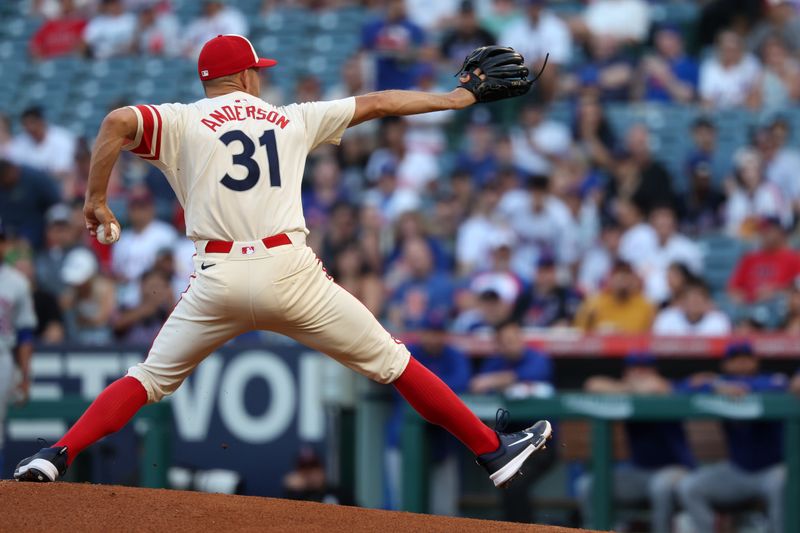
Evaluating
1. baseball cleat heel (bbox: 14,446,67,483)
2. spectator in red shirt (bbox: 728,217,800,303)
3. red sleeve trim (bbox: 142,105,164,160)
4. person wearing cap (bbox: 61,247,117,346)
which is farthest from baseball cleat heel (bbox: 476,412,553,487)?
person wearing cap (bbox: 61,247,117,346)

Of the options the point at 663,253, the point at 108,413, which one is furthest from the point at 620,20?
the point at 108,413

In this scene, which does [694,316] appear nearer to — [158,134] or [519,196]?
[519,196]

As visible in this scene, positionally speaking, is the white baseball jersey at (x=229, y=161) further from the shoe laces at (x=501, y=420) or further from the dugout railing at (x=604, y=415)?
the dugout railing at (x=604, y=415)

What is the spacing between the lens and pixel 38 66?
16.1 meters

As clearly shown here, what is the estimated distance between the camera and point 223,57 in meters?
5.20

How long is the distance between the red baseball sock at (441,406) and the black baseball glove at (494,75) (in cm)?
112

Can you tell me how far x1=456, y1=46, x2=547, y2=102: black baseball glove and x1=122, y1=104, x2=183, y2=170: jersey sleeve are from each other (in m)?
1.18

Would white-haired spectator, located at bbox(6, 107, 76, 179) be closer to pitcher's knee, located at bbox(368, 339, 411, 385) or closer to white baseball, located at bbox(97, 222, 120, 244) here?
white baseball, located at bbox(97, 222, 120, 244)

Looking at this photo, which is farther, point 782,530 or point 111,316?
point 111,316

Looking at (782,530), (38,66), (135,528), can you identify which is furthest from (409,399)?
(38,66)

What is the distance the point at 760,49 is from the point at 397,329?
510 centimetres

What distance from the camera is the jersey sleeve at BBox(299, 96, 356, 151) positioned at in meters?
5.26

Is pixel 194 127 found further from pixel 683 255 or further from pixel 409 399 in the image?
pixel 683 255

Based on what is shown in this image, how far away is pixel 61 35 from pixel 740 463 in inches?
420
